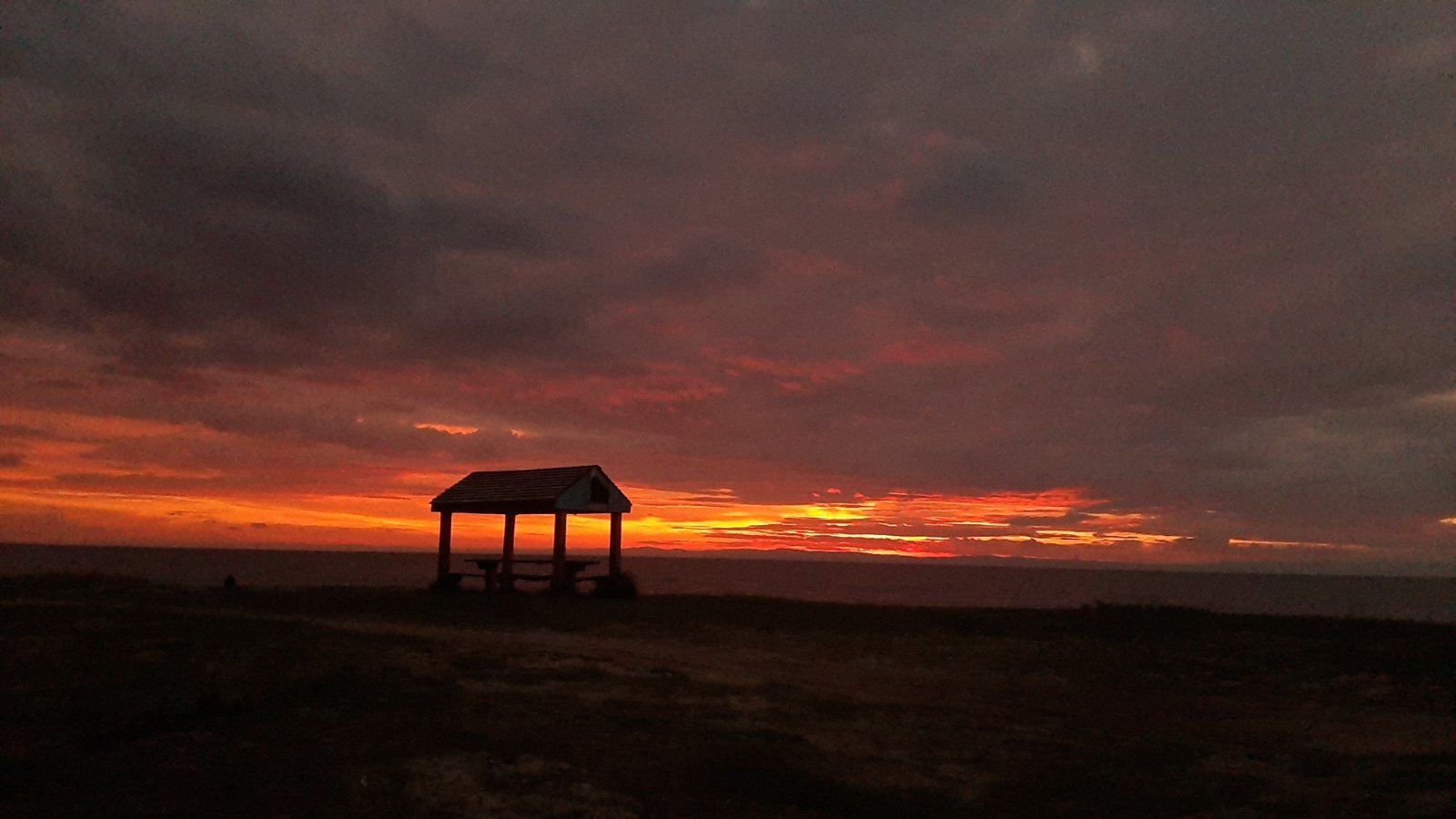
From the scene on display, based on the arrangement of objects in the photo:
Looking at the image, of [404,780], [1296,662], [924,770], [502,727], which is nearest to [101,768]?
[404,780]

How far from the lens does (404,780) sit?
26.5 feet

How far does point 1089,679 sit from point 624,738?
31.6 feet

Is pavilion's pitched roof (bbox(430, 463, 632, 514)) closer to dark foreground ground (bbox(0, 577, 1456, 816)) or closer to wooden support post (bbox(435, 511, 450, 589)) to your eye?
wooden support post (bbox(435, 511, 450, 589))

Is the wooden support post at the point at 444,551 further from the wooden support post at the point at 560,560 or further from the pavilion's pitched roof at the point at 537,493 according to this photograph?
the wooden support post at the point at 560,560

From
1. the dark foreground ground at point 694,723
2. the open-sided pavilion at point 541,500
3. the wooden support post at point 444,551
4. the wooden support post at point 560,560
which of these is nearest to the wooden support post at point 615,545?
the open-sided pavilion at point 541,500

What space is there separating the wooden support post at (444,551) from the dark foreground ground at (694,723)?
40.2ft

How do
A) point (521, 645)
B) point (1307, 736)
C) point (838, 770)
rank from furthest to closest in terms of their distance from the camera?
point (521, 645), point (1307, 736), point (838, 770)

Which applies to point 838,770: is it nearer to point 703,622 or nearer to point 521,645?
point 521,645

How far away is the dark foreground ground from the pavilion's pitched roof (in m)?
9.39

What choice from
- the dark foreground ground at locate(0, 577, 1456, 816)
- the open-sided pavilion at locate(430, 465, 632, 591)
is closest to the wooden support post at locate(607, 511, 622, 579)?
the open-sided pavilion at locate(430, 465, 632, 591)

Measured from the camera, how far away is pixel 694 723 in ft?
35.4

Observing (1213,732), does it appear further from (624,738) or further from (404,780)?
(404,780)

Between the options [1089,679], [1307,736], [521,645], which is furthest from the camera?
[521,645]

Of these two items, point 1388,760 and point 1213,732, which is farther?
point 1213,732
